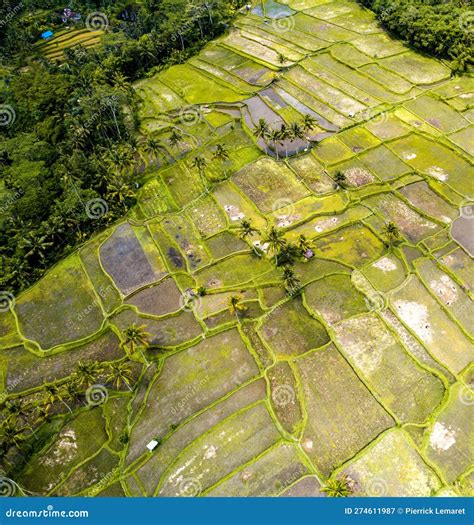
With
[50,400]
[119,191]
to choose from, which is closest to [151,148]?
[119,191]

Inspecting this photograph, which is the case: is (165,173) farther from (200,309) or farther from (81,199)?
(200,309)

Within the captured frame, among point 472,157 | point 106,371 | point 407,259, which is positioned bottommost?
point 106,371

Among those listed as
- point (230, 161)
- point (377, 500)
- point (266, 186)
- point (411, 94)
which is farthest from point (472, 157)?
point (377, 500)

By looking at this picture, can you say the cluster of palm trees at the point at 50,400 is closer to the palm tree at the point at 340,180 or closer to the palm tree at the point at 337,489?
the palm tree at the point at 337,489

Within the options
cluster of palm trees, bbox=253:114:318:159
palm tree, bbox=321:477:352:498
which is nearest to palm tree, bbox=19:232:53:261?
cluster of palm trees, bbox=253:114:318:159

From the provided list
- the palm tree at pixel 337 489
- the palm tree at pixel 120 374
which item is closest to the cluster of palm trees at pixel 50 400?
the palm tree at pixel 120 374

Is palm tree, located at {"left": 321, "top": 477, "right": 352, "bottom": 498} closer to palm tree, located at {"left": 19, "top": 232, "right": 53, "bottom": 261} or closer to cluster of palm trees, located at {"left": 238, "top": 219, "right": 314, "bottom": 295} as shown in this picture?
cluster of palm trees, located at {"left": 238, "top": 219, "right": 314, "bottom": 295}
